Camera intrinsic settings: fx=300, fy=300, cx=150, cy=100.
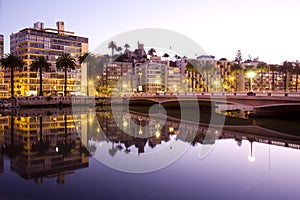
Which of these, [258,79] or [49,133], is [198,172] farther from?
[258,79]

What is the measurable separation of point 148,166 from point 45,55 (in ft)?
350

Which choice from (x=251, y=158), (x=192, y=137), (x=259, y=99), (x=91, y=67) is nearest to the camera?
(x=251, y=158)

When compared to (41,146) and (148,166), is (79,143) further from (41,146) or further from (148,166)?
(148,166)

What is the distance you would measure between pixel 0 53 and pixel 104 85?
144 feet

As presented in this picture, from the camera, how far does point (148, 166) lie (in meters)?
18.9

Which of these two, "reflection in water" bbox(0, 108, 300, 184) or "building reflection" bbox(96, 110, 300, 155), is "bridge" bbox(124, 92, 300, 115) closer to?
"reflection in water" bbox(0, 108, 300, 184)

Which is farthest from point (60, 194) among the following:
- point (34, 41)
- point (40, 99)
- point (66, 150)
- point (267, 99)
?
point (34, 41)

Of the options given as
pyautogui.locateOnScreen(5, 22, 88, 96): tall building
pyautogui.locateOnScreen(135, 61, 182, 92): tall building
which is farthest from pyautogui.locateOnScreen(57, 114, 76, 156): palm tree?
pyautogui.locateOnScreen(135, 61, 182, 92): tall building

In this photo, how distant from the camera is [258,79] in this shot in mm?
169250

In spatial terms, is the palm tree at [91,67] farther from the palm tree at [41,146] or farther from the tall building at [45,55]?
the palm tree at [41,146]

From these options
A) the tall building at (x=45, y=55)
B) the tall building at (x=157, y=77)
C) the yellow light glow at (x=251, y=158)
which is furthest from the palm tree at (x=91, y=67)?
the yellow light glow at (x=251, y=158)

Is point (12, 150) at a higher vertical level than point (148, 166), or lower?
higher

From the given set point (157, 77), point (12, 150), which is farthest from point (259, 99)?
point (157, 77)

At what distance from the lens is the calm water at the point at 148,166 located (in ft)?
44.7
